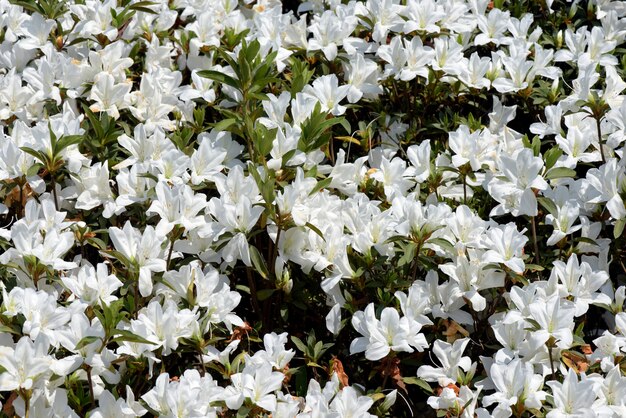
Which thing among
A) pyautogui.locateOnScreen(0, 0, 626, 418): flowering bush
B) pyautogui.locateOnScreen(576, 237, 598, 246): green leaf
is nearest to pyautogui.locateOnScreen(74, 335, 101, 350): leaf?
pyautogui.locateOnScreen(0, 0, 626, 418): flowering bush

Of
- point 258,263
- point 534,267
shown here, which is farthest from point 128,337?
point 534,267

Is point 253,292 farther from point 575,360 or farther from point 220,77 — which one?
point 575,360

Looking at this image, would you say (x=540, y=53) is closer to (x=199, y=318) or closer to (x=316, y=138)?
(x=316, y=138)

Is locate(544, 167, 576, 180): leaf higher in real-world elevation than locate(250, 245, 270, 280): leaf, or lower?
higher

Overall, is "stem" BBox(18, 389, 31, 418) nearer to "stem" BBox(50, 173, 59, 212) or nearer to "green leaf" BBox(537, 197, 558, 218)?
"stem" BBox(50, 173, 59, 212)

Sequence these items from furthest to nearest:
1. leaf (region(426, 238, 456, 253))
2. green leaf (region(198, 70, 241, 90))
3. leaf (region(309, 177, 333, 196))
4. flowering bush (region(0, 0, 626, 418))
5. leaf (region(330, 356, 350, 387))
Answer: green leaf (region(198, 70, 241, 90)) → leaf (region(309, 177, 333, 196)) → leaf (region(426, 238, 456, 253)) → leaf (region(330, 356, 350, 387)) → flowering bush (region(0, 0, 626, 418))

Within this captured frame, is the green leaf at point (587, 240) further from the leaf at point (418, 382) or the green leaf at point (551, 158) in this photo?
the leaf at point (418, 382)
